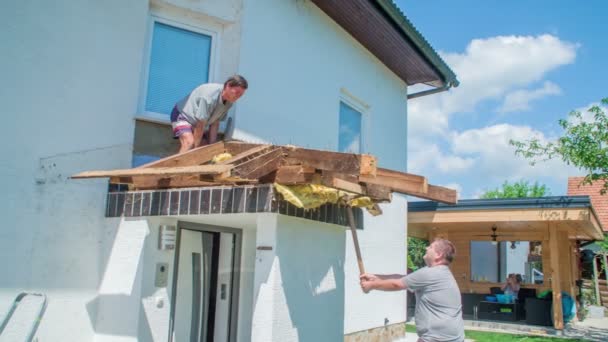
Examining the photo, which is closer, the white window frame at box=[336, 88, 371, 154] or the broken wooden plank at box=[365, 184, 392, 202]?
the broken wooden plank at box=[365, 184, 392, 202]

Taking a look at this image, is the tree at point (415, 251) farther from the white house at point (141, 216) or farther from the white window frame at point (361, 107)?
the white house at point (141, 216)

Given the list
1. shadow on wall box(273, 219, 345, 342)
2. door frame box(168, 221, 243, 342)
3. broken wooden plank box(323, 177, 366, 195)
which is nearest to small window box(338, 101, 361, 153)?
shadow on wall box(273, 219, 345, 342)

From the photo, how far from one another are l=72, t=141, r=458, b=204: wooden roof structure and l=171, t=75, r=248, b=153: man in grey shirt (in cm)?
40

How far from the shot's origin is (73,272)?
5.25m

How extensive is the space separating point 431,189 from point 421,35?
5189mm

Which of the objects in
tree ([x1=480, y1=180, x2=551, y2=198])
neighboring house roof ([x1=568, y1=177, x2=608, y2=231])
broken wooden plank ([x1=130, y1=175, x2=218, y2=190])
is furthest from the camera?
tree ([x1=480, y1=180, x2=551, y2=198])

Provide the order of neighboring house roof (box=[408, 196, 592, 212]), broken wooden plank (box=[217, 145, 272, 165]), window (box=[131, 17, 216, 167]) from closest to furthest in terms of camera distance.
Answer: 1. broken wooden plank (box=[217, 145, 272, 165])
2. window (box=[131, 17, 216, 167])
3. neighboring house roof (box=[408, 196, 592, 212])

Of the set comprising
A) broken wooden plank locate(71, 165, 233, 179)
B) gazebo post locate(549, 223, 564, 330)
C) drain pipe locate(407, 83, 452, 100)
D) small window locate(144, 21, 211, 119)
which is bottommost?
gazebo post locate(549, 223, 564, 330)

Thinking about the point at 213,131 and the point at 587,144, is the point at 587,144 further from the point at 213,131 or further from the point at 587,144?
the point at 213,131

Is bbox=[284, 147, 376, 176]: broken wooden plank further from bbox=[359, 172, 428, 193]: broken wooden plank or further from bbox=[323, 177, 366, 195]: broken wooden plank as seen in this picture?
bbox=[359, 172, 428, 193]: broken wooden plank

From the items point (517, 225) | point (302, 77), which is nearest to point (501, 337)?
point (517, 225)

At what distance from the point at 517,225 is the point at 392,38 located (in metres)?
8.03

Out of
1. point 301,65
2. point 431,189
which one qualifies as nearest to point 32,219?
point 431,189

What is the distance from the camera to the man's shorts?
5.54 m
